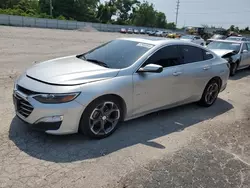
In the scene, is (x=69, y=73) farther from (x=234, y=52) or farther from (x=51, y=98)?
(x=234, y=52)

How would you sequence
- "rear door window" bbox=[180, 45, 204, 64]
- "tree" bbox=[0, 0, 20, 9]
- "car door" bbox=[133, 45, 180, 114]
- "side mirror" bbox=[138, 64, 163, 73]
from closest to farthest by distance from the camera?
"side mirror" bbox=[138, 64, 163, 73]
"car door" bbox=[133, 45, 180, 114]
"rear door window" bbox=[180, 45, 204, 64]
"tree" bbox=[0, 0, 20, 9]

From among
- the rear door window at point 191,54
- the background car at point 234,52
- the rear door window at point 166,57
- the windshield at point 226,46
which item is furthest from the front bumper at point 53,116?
the windshield at point 226,46

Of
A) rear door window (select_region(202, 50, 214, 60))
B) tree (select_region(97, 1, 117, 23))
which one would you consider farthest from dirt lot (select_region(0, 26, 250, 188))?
tree (select_region(97, 1, 117, 23))

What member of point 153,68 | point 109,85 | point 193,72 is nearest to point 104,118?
point 109,85

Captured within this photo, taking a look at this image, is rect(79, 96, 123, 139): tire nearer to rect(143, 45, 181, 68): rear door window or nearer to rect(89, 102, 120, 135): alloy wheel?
rect(89, 102, 120, 135): alloy wheel

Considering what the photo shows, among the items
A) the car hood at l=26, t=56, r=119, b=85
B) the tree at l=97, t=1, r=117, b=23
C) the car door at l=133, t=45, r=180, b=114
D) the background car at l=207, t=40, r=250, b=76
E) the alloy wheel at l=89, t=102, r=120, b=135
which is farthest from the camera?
the tree at l=97, t=1, r=117, b=23

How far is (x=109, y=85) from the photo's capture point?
3691mm

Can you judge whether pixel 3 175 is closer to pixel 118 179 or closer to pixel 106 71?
pixel 118 179

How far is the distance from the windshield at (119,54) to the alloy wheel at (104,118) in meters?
0.69

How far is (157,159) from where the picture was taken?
3471 millimetres

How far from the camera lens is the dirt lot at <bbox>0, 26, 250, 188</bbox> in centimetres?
296

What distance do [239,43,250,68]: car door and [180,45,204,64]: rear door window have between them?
20.0ft

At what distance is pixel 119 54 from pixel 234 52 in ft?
24.6

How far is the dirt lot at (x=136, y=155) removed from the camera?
2.96m
